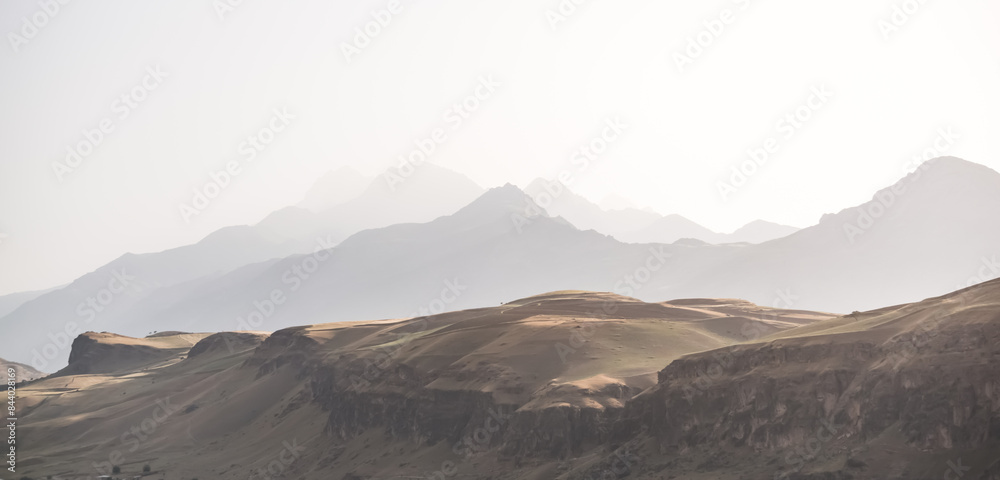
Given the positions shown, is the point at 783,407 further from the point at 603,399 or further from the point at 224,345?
the point at 224,345

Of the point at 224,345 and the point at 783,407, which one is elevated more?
the point at 224,345

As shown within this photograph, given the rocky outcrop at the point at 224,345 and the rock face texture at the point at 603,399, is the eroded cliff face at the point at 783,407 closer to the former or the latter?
A: the rock face texture at the point at 603,399

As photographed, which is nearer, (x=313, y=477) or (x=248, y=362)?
(x=313, y=477)

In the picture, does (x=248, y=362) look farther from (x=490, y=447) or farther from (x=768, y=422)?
(x=768, y=422)

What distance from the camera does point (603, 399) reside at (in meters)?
70.5

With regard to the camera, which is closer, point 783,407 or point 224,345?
point 783,407

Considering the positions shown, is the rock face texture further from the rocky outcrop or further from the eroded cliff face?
the rocky outcrop

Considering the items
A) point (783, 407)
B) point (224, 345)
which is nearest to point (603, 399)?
point (783, 407)

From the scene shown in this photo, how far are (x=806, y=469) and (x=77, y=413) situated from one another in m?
142

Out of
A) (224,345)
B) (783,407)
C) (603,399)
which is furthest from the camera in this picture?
(224,345)

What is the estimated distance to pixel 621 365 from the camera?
264 ft

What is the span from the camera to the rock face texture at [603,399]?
44.4 metres

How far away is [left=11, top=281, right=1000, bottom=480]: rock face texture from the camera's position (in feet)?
146

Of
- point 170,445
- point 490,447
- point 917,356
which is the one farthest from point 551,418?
point 170,445
